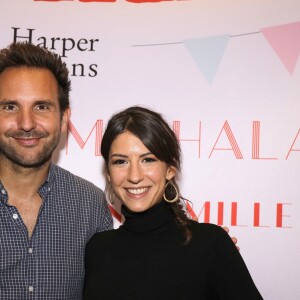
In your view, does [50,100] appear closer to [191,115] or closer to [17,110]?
[17,110]

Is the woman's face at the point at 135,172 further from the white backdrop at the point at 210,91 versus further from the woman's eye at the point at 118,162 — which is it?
the white backdrop at the point at 210,91

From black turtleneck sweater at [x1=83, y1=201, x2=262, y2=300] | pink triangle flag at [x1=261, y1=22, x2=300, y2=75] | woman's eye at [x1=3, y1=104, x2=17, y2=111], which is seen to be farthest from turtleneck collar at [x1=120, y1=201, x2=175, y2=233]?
pink triangle flag at [x1=261, y1=22, x2=300, y2=75]

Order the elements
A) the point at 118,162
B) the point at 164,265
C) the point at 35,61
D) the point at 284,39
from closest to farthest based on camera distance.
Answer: the point at 164,265
the point at 118,162
the point at 35,61
the point at 284,39

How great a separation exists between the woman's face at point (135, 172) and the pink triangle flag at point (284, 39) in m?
0.83

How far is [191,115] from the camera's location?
2.02m

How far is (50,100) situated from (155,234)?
0.63 metres

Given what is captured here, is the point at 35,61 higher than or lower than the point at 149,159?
higher

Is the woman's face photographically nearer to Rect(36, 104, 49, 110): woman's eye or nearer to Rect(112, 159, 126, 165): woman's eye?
Rect(112, 159, 126, 165): woman's eye

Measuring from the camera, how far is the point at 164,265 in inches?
57.2

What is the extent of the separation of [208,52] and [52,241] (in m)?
1.08

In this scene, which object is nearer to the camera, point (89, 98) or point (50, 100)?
point (50, 100)

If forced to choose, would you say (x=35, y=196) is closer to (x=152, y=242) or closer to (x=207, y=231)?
(x=152, y=242)

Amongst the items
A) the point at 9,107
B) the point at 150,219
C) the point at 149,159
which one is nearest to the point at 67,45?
the point at 9,107

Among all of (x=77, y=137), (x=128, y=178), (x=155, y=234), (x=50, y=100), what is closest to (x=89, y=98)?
(x=77, y=137)
